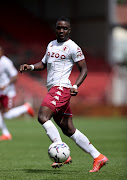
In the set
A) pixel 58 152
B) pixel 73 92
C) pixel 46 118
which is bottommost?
pixel 58 152

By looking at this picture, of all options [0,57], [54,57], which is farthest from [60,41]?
[0,57]

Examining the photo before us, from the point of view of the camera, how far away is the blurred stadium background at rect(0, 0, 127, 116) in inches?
904

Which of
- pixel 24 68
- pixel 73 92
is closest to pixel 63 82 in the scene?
pixel 73 92

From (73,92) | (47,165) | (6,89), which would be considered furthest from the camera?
(6,89)

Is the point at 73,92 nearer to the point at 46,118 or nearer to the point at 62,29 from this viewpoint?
the point at 46,118

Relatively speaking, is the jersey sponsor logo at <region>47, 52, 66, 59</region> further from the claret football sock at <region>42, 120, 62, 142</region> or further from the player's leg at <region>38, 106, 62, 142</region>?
the claret football sock at <region>42, 120, 62, 142</region>

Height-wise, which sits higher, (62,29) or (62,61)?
(62,29)

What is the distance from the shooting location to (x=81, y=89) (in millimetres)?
26312

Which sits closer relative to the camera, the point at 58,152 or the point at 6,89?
the point at 58,152

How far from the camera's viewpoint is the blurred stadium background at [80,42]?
75.4ft

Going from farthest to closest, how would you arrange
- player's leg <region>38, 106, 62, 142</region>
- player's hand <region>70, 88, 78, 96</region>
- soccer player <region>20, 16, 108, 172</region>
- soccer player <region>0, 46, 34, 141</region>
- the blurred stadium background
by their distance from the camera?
the blurred stadium background, soccer player <region>0, 46, 34, 141</region>, soccer player <region>20, 16, 108, 172</region>, player's leg <region>38, 106, 62, 142</region>, player's hand <region>70, 88, 78, 96</region>

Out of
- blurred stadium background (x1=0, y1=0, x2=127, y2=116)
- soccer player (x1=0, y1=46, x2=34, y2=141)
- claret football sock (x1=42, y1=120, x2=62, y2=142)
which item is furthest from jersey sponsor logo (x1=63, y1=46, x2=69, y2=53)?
blurred stadium background (x1=0, y1=0, x2=127, y2=116)

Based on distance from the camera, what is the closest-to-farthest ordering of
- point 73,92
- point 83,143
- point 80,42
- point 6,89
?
point 73,92
point 83,143
point 6,89
point 80,42

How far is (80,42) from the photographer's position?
3209 cm
